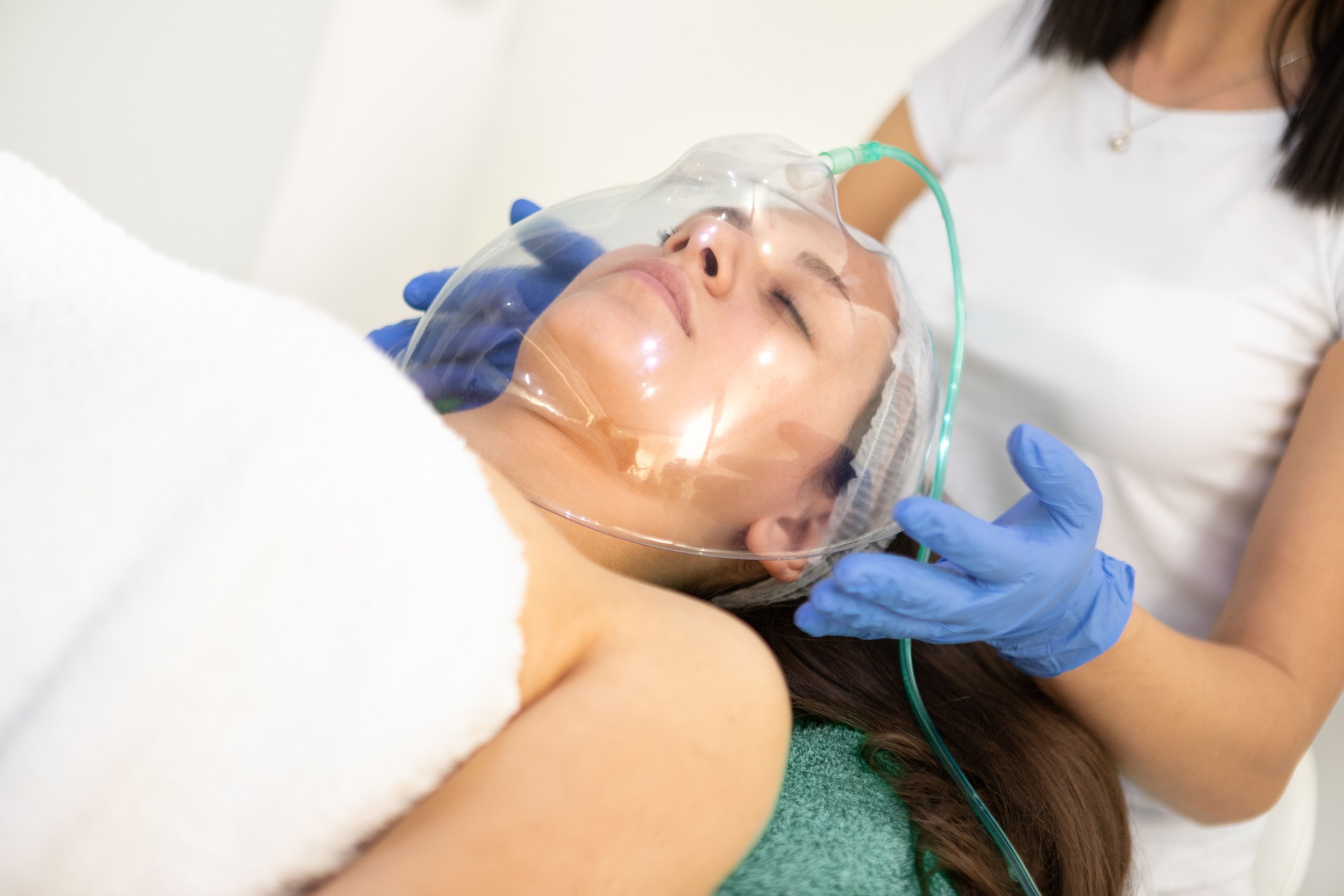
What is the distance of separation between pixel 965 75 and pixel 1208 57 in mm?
351

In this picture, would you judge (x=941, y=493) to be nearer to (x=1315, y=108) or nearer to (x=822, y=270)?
(x=822, y=270)

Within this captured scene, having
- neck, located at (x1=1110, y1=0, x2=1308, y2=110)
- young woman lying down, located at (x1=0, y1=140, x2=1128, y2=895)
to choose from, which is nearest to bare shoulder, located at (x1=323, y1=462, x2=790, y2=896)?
young woman lying down, located at (x1=0, y1=140, x2=1128, y2=895)

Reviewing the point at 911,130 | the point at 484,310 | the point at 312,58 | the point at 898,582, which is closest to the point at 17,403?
the point at 484,310

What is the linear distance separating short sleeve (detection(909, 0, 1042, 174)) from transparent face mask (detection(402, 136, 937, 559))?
0.59m

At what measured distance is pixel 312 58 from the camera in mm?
1900

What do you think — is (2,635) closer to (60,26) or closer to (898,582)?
(898,582)

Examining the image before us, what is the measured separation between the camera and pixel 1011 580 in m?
0.88

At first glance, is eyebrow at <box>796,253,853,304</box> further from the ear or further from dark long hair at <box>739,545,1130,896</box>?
dark long hair at <box>739,545,1130,896</box>

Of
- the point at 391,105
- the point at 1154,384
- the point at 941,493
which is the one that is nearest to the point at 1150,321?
the point at 1154,384

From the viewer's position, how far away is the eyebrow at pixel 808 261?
98 centimetres

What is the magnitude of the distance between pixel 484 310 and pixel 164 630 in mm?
525

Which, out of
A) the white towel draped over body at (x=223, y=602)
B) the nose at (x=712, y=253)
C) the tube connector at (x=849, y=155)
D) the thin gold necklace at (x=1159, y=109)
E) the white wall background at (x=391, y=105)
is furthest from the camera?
the white wall background at (x=391, y=105)

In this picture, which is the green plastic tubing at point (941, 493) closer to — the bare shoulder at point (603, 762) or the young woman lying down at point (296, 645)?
the young woman lying down at point (296, 645)

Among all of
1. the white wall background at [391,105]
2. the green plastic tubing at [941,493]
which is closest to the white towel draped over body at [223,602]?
the green plastic tubing at [941,493]
